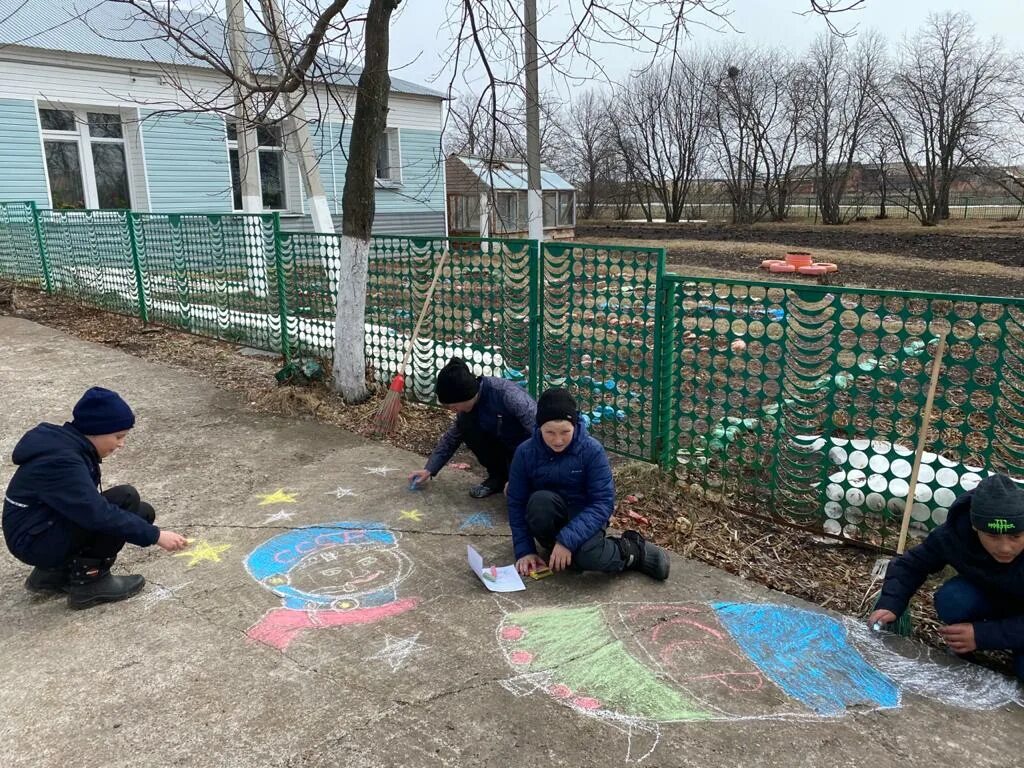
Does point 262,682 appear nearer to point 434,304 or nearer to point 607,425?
point 607,425

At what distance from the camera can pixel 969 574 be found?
108 inches

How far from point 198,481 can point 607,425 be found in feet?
8.22

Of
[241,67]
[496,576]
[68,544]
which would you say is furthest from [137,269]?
[496,576]

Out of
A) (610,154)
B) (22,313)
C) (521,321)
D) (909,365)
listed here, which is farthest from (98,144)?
(610,154)

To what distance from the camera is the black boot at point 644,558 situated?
3377 millimetres

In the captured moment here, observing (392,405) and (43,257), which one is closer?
(392,405)

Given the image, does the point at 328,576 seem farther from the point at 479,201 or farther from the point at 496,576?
the point at 479,201

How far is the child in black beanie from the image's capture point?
3.92 metres

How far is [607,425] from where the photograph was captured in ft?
15.6

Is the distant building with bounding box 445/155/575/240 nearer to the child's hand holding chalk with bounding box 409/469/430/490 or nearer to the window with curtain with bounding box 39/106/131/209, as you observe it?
the window with curtain with bounding box 39/106/131/209

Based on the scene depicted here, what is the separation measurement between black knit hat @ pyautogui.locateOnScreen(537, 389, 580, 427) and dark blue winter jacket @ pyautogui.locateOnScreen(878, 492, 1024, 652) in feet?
4.56

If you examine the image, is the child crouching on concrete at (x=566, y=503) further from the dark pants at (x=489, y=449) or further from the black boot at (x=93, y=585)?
the black boot at (x=93, y=585)

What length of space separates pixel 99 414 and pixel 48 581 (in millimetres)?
828

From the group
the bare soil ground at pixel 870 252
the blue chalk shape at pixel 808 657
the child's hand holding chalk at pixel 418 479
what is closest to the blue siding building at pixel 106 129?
the bare soil ground at pixel 870 252
